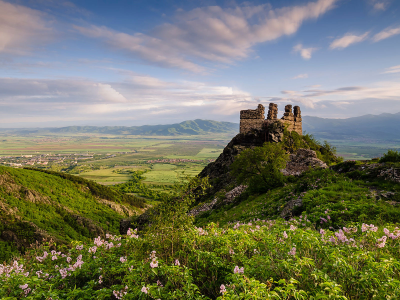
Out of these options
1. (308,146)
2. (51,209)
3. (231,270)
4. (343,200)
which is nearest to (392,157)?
(343,200)

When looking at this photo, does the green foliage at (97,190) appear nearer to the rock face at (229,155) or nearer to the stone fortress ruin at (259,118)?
the rock face at (229,155)

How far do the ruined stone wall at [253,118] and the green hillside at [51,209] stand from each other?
157 feet

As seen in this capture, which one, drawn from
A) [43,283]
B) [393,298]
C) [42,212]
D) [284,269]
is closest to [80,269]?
[43,283]

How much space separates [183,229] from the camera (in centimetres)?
857

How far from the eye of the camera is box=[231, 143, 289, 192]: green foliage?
26.6 meters

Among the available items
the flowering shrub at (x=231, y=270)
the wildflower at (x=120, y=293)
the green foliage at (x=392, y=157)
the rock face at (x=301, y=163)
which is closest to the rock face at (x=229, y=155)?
the rock face at (x=301, y=163)

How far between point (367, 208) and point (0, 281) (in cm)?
1670

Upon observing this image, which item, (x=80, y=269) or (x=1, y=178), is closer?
(x=80, y=269)

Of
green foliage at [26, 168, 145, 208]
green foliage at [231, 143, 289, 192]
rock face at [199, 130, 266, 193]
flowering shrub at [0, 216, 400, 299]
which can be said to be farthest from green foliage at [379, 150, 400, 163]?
green foliage at [26, 168, 145, 208]

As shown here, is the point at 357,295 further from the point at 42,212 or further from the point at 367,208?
the point at 42,212

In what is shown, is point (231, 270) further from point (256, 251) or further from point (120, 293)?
point (120, 293)

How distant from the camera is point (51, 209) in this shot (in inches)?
2960

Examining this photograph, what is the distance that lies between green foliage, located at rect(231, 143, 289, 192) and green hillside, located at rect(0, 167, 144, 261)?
143ft

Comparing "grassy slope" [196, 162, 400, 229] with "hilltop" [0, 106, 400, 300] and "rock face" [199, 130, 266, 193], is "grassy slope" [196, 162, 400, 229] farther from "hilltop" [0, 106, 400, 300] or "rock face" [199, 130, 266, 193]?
"rock face" [199, 130, 266, 193]
